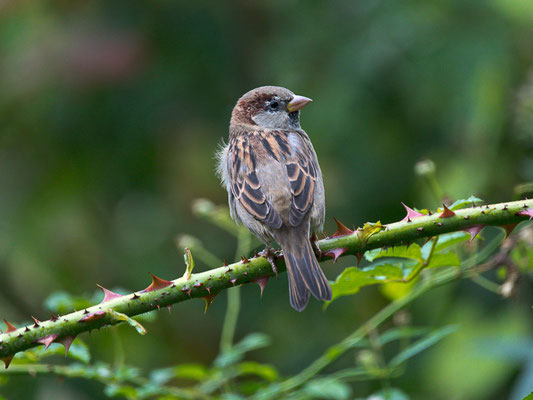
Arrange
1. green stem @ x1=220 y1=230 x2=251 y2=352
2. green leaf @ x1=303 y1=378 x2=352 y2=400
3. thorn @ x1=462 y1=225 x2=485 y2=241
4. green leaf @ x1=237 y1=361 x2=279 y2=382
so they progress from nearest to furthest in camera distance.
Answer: thorn @ x1=462 y1=225 x2=485 y2=241 → green leaf @ x1=303 y1=378 x2=352 y2=400 → green leaf @ x1=237 y1=361 x2=279 y2=382 → green stem @ x1=220 y1=230 x2=251 y2=352

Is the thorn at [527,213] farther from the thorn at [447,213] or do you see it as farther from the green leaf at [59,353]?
the green leaf at [59,353]

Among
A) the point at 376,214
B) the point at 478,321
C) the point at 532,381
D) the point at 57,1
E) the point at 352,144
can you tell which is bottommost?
the point at 532,381

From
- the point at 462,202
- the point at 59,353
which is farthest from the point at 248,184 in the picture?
the point at 462,202

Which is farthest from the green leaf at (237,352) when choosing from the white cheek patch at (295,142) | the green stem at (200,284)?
the white cheek patch at (295,142)

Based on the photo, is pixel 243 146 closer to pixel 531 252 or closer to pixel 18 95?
pixel 531 252

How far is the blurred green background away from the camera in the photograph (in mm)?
4934

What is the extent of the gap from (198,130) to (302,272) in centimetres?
360

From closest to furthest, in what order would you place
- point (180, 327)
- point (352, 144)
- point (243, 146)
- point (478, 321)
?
point (243, 146)
point (478, 321)
point (352, 144)
point (180, 327)

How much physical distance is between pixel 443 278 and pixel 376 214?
2.54 meters

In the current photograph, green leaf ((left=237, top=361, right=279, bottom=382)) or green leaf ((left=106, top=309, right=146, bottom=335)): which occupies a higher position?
green leaf ((left=237, top=361, right=279, bottom=382))

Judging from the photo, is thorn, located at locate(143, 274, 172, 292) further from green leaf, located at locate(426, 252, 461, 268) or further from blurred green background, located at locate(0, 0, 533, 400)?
blurred green background, located at locate(0, 0, 533, 400)

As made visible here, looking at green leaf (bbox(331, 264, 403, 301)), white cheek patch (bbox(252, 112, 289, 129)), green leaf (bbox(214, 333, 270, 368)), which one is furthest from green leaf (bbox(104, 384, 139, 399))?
white cheek patch (bbox(252, 112, 289, 129))

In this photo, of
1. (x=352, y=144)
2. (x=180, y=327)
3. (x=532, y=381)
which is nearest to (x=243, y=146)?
(x=352, y=144)

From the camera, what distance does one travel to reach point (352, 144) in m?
5.29
